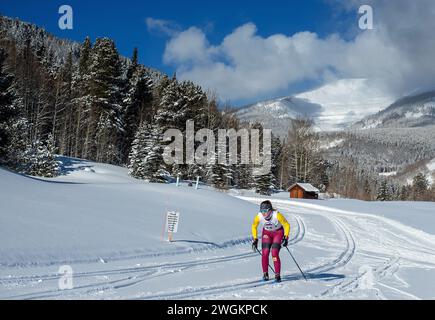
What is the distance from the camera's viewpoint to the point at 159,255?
1102 cm

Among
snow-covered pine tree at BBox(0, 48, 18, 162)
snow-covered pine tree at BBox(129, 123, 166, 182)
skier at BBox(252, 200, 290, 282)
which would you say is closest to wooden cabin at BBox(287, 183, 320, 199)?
snow-covered pine tree at BBox(129, 123, 166, 182)

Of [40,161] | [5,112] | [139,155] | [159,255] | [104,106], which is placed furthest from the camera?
[104,106]

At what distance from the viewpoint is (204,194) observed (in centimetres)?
2466

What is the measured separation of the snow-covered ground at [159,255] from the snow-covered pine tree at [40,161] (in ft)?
47.5

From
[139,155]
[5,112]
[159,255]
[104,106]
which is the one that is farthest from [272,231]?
[104,106]

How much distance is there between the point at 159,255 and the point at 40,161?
2518cm

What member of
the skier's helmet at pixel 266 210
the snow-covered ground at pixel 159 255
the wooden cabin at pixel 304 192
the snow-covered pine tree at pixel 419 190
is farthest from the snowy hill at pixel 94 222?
the snow-covered pine tree at pixel 419 190

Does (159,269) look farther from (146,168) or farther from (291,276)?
(146,168)

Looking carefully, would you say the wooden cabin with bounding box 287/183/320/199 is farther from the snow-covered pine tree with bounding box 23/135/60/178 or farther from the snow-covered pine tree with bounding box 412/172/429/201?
the snow-covered pine tree with bounding box 412/172/429/201

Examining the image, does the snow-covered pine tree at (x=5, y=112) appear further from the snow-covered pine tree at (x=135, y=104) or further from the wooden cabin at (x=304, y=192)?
the wooden cabin at (x=304, y=192)

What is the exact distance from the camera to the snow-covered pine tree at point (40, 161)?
32.0m

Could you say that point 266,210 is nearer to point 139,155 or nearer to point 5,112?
point 5,112
